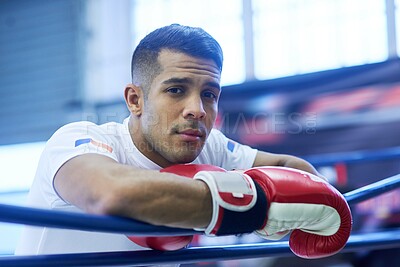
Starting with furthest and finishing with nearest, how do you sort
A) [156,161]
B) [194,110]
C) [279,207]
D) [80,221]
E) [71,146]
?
[156,161]
[194,110]
[71,146]
[279,207]
[80,221]

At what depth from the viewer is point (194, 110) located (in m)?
1.22

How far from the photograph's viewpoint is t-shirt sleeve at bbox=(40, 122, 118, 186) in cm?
104

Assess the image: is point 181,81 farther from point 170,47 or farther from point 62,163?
point 62,163

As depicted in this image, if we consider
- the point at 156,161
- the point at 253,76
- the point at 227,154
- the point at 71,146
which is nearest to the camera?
the point at 71,146

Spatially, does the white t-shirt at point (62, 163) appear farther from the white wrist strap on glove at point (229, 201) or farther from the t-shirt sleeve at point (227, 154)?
the white wrist strap on glove at point (229, 201)

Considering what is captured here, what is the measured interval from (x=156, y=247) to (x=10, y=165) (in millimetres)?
4888

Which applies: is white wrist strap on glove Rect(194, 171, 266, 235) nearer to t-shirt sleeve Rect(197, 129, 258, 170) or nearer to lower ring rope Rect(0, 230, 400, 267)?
lower ring rope Rect(0, 230, 400, 267)

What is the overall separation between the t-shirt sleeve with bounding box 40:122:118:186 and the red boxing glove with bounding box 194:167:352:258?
248mm

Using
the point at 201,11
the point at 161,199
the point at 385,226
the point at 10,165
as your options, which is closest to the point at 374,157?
the point at 385,226

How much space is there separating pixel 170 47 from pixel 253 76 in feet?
11.8

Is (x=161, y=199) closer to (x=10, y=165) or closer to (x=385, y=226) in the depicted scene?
(x=385, y=226)

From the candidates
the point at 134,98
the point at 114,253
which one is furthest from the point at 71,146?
the point at 134,98

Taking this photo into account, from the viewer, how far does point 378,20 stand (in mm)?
4266

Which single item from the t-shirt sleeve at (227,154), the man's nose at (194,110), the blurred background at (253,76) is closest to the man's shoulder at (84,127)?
the man's nose at (194,110)
